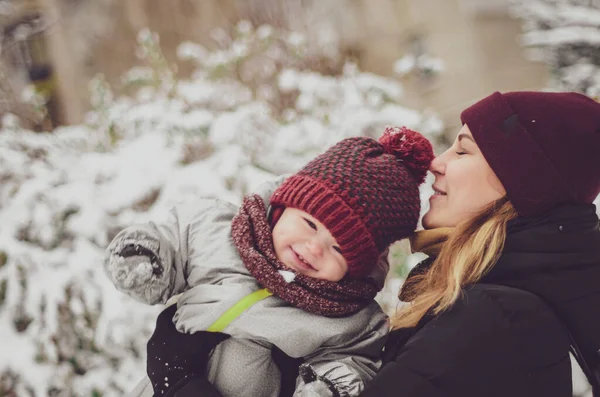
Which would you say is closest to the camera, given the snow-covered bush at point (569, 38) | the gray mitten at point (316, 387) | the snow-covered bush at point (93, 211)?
the gray mitten at point (316, 387)

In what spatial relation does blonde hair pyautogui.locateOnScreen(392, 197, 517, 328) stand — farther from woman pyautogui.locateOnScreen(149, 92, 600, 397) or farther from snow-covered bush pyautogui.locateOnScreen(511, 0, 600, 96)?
snow-covered bush pyautogui.locateOnScreen(511, 0, 600, 96)

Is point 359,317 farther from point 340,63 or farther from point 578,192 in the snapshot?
point 340,63

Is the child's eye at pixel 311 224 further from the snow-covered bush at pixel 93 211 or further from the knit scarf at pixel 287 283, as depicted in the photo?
the snow-covered bush at pixel 93 211

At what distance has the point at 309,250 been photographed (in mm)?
1235

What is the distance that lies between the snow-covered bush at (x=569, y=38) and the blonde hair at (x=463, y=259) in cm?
204

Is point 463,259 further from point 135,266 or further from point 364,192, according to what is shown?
point 135,266

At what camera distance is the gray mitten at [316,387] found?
3.61ft

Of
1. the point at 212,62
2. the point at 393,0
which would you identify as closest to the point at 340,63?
the point at 212,62

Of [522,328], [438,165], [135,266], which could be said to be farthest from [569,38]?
[135,266]

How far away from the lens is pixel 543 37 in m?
3.63

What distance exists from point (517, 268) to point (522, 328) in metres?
0.14

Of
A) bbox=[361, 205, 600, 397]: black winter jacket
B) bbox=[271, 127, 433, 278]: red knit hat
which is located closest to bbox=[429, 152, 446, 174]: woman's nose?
bbox=[271, 127, 433, 278]: red knit hat

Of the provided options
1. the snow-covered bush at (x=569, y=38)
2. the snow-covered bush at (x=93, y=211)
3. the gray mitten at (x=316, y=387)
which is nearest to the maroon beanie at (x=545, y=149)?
the gray mitten at (x=316, y=387)

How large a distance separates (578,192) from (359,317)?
2.03 feet
